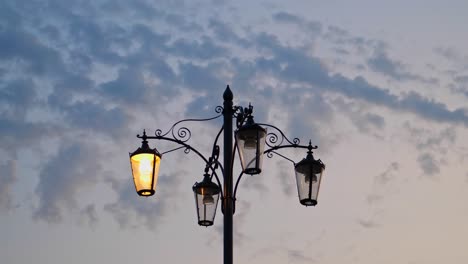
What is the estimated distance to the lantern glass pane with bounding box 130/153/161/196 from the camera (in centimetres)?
1093

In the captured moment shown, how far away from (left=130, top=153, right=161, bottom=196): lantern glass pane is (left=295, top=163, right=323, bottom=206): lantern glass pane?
1.97 meters

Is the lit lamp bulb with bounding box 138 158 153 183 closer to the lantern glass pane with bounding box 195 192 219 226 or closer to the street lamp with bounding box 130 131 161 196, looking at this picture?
the street lamp with bounding box 130 131 161 196

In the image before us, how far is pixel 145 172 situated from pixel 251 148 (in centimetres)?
159

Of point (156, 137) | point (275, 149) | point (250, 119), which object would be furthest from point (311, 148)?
point (156, 137)

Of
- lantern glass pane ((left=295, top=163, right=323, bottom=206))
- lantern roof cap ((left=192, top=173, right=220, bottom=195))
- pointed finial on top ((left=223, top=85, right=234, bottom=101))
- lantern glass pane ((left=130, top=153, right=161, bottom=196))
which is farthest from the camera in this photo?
lantern roof cap ((left=192, top=173, right=220, bottom=195))

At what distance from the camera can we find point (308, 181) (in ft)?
36.7

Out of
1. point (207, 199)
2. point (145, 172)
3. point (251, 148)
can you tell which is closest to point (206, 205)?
point (207, 199)

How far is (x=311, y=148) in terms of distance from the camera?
11625mm

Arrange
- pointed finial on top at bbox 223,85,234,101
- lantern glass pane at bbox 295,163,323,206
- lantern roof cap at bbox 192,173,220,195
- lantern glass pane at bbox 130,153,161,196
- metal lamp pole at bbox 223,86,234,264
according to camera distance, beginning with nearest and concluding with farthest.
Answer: metal lamp pole at bbox 223,86,234,264 < lantern glass pane at bbox 130,153,161,196 < lantern glass pane at bbox 295,163,323,206 < pointed finial on top at bbox 223,85,234,101 < lantern roof cap at bbox 192,173,220,195

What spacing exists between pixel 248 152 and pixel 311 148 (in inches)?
59.8

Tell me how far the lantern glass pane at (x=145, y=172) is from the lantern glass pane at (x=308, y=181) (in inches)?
77.7

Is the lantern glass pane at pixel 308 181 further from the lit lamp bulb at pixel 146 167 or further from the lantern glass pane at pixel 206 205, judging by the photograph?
the lit lamp bulb at pixel 146 167

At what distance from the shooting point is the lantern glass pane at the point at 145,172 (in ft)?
35.9

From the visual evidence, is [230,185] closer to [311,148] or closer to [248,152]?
[248,152]
